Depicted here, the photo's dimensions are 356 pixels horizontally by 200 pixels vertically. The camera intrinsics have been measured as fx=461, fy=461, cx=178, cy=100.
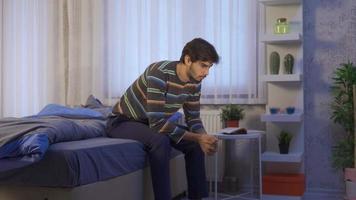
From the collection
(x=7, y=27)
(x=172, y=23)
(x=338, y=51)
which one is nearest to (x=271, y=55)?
(x=338, y=51)

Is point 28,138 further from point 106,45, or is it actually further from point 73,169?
point 106,45

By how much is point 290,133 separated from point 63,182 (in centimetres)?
193

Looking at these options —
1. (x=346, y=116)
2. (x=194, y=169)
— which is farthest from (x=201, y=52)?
(x=346, y=116)

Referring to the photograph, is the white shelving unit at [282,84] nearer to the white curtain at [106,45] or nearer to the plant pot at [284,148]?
the plant pot at [284,148]

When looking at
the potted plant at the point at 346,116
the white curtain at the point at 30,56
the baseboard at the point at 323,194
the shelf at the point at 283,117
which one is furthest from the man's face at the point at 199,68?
the white curtain at the point at 30,56

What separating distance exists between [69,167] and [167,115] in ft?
2.29

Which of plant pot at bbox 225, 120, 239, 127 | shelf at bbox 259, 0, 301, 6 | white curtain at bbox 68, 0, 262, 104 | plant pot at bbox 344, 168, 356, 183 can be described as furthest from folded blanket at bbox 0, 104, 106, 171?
plant pot at bbox 344, 168, 356, 183

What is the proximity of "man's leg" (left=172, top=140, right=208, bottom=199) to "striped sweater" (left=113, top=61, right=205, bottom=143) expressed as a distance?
4.5 inches

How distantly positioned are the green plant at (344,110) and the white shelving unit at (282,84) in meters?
0.25

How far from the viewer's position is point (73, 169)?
196cm

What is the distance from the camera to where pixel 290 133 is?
3363 millimetres

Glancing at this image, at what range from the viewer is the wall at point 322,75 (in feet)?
11.3

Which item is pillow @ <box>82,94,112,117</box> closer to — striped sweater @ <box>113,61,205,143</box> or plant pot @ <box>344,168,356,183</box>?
striped sweater @ <box>113,61,205,143</box>

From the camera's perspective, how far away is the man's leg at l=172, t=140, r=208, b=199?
8.41 feet
